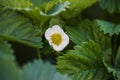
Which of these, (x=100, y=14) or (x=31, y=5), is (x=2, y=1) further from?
(x=100, y=14)

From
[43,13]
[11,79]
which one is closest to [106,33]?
[43,13]

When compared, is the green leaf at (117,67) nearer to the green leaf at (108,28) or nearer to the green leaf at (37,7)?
the green leaf at (108,28)

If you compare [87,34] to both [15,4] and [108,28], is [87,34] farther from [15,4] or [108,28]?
[15,4]

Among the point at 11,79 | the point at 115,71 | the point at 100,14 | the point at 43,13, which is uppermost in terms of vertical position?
the point at 100,14

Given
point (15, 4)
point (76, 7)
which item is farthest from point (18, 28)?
point (76, 7)

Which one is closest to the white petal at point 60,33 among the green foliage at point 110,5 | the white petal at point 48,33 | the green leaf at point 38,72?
the white petal at point 48,33
